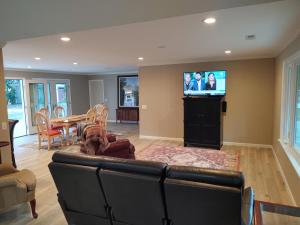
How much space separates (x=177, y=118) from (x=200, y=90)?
1.12 m

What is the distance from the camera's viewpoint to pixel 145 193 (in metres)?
1.91

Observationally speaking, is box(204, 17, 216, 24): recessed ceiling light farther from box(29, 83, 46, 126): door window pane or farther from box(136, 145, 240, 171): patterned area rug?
box(29, 83, 46, 126): door window pane

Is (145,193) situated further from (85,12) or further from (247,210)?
(85,12)

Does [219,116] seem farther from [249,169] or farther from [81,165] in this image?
[81,165]

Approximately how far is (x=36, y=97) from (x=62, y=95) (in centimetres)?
132

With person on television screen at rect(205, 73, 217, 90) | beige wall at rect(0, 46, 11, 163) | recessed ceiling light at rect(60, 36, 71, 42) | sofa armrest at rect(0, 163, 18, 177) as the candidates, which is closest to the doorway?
beige wall at rect(0, 46, 11, 163)

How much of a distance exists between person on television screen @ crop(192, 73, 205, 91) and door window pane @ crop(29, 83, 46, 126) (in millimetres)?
6013

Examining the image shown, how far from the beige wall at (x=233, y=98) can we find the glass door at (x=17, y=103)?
14.7 feet

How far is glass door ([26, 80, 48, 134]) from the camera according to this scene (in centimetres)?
793

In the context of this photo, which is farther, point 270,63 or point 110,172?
point 270,63

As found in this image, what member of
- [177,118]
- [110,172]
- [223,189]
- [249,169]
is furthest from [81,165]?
[177,118]

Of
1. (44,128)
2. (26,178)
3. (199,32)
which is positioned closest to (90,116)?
(44,128)

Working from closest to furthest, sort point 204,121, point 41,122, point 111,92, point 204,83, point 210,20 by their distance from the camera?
point 210,20
point 204,121
point 204,83
point 41,122
point 111,92

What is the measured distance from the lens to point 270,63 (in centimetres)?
531
